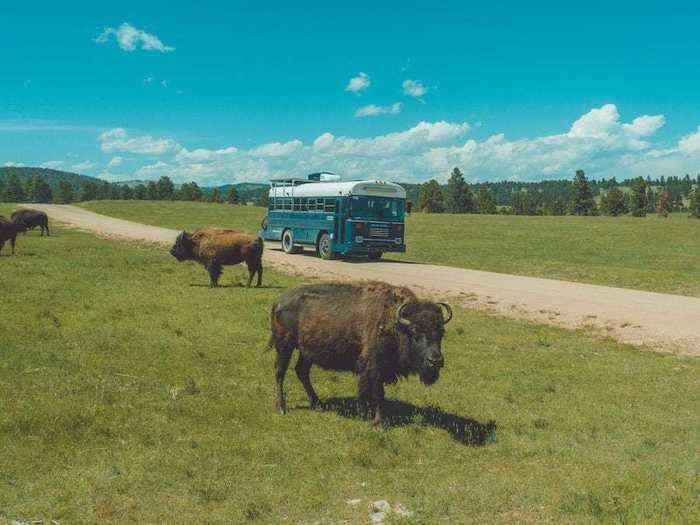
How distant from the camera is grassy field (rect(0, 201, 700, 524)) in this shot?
6238mm

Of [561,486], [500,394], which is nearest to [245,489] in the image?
[561,486]

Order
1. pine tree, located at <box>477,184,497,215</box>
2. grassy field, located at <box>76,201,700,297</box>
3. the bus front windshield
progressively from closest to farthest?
grassy field, located at <box>76,201,700,297</box>, the bus front windshield, pine tree, located at <box>477,184,497,215</box>

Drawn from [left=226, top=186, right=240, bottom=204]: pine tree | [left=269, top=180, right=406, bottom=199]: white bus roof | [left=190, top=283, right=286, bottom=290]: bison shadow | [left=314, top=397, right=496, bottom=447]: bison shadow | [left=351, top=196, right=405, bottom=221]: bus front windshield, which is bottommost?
[left=314, top=397, right=496, bottom=447]: bison shadow

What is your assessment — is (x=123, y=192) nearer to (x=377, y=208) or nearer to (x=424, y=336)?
(x=377, y=208)

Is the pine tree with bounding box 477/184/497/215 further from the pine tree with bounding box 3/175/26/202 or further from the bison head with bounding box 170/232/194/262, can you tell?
the pine tree with bounding box 3/175/26/202

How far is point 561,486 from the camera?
6703mm

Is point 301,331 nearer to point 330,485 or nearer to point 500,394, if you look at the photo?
point 330,485

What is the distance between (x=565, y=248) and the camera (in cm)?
4566

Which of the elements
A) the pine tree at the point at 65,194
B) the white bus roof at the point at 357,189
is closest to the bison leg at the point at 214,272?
the white bus roof at the point at 357,189

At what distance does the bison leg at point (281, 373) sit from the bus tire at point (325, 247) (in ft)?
76.8

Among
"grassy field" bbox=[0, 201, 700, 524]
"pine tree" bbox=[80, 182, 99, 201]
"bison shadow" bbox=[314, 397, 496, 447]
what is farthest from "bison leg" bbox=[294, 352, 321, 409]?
"pine tree" bbox=[80, 182, 99, 201]

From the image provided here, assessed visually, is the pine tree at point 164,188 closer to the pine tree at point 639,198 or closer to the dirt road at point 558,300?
the pine tree at point 639,198

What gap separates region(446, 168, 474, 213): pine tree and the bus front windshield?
98839mm

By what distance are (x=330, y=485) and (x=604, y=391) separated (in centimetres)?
624
